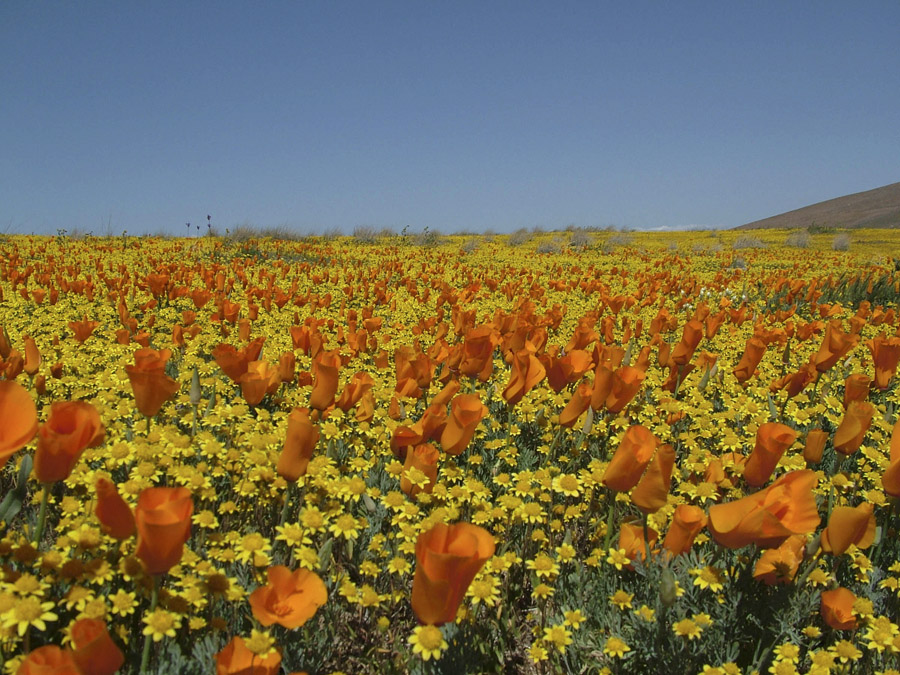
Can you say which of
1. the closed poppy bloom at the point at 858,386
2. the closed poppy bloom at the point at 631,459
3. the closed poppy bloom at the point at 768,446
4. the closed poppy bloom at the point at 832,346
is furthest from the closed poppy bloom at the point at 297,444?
the closed poppy bloom at the point at 832,346

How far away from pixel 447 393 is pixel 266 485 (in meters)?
0.76

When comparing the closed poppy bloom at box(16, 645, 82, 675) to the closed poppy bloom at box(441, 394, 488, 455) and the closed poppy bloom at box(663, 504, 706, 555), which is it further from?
the closed poppy bloom at box(663, 504, 706, 555)

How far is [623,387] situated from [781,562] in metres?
0.87

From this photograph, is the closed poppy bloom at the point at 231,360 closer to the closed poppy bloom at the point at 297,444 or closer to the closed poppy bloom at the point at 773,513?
the closed poppy bloom at the point at 297,444

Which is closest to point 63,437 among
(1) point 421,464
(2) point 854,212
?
(1) point 421,464

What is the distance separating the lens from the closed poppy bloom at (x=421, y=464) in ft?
5.97

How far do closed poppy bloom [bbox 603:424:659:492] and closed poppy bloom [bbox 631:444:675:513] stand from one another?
29 millimetres

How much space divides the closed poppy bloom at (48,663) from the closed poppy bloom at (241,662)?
0.25 meters

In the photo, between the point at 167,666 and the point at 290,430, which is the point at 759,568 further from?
the point at 167,666

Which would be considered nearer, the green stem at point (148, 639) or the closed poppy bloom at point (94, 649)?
the closed poppy bloom at point (94, 649)

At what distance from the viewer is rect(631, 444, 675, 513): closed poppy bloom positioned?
1.55 meters

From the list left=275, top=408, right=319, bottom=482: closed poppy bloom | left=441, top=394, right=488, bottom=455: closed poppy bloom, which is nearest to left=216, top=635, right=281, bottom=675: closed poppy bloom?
left=275, top=408, right=319, bottom=482: closed poppy bloom

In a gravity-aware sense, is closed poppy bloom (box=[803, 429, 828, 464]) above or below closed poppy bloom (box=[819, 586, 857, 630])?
above

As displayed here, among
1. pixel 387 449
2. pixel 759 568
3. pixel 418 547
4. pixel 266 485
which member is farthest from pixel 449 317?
pixel 418 547
